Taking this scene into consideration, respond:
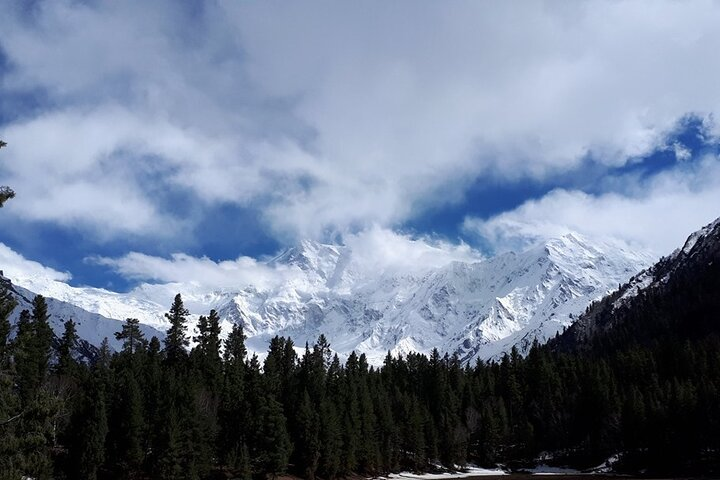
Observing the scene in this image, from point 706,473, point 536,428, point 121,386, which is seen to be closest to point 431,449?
point 536,428

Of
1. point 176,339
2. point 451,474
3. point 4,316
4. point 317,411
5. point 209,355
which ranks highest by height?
point 176,339

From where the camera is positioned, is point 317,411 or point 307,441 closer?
point 307,441

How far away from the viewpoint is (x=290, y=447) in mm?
86312

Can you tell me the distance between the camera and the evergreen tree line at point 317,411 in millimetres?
73938

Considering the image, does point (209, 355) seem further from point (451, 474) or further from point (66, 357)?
point (451, 474)

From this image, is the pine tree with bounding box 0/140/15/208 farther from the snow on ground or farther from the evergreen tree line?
the snow on ground

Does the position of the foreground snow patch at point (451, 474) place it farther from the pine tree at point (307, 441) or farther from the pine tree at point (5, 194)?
the pine tree at point (5, 194)

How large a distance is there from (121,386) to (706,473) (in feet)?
299

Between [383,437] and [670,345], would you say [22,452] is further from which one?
[670,345]

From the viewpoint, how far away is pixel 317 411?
96438mm

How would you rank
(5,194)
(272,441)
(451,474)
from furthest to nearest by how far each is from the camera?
(451,474), (272,441), (5,194)

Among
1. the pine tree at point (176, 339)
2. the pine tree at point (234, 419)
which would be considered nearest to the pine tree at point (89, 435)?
the pine tree at point (234, 419)

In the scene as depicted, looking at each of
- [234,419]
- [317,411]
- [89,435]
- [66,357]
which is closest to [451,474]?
[317,411]

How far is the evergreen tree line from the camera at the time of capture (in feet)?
243
